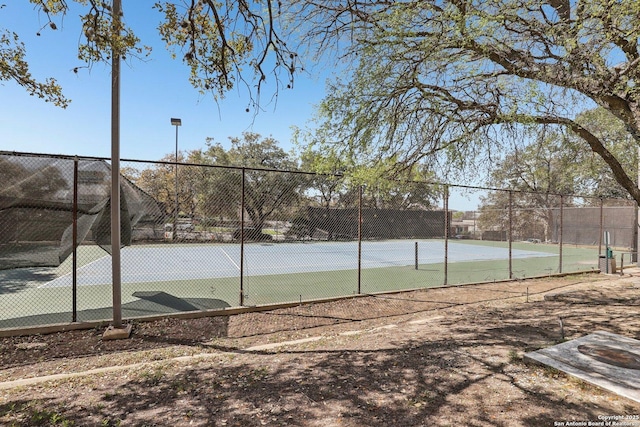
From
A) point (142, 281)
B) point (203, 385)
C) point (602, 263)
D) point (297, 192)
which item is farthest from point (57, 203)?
point (297, 192)

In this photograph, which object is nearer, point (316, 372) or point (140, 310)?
point (316, 372)

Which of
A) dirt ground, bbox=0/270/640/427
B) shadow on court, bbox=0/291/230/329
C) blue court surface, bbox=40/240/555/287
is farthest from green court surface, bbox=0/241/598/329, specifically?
dirt ground, bbox=0/270/640/427

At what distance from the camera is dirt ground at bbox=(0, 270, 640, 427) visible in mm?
2500

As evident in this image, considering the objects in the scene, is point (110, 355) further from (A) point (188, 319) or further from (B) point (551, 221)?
(B) point (551, 221)

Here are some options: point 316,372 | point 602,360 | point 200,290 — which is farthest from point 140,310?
point 602,360

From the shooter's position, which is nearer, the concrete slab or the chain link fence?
the concrete slab

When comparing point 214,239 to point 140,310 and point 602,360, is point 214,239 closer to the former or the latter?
point 140,310

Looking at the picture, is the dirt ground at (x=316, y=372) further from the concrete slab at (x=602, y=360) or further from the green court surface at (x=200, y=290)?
the green court surface at (x=200, y=290)

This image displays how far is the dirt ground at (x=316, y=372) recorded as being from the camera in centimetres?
250

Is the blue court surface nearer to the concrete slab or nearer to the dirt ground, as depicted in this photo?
the dirt ground

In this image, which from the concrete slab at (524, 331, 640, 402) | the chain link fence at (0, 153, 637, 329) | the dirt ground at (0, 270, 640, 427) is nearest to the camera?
the dirt ground at (0, 270, 640, 427)

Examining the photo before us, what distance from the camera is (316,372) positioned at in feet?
11.0

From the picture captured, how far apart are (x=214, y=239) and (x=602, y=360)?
54.9 ft

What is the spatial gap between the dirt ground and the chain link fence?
127 centimetres
